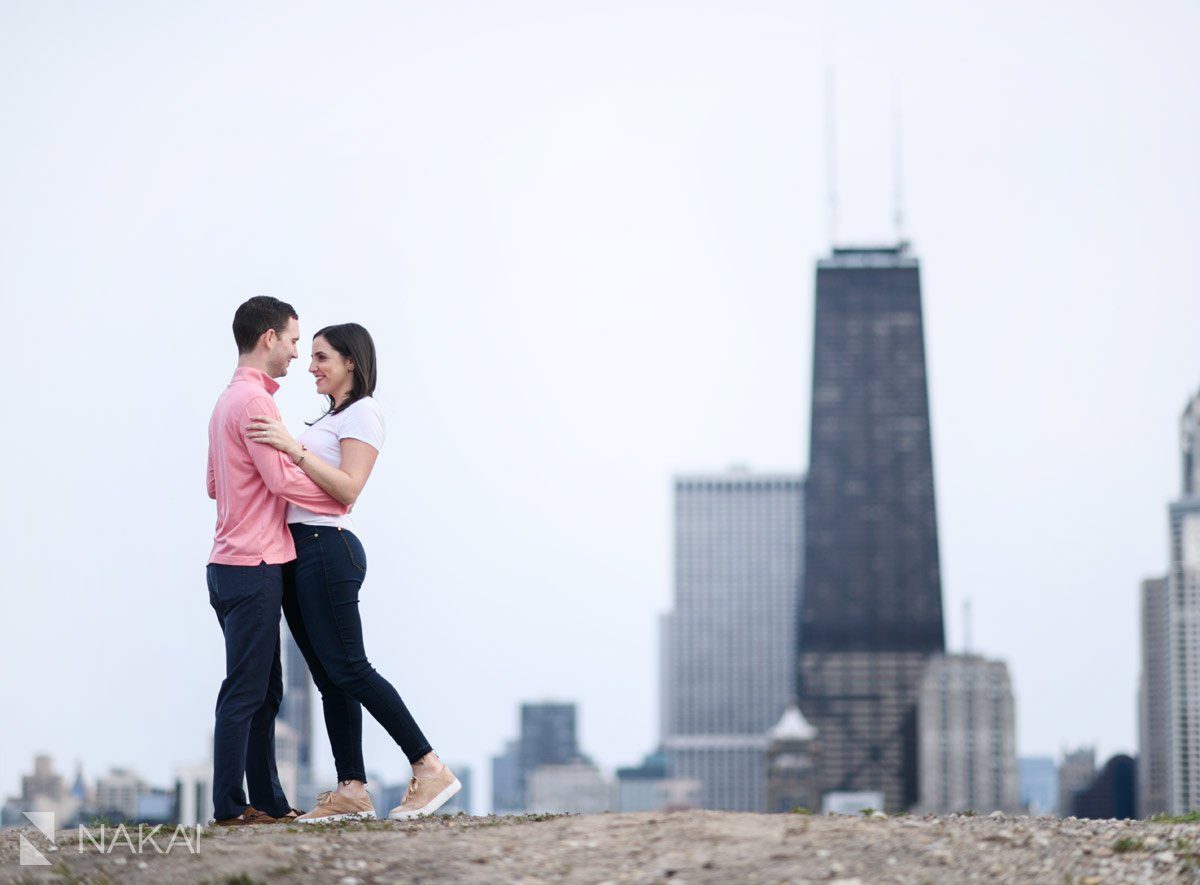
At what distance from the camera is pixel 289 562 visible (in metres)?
11.0

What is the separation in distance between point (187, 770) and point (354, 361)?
114051 millimetres

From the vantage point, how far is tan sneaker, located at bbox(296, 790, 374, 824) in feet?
36.2

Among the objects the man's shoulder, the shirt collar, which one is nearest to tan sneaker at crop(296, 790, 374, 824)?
the man's shoulder

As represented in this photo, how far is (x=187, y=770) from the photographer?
120500 mm

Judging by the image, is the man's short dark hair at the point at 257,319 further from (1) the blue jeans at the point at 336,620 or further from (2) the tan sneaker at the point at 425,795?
(2) the tan sneaker at the point at 425,795

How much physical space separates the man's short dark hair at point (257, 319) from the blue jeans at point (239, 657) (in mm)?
1313

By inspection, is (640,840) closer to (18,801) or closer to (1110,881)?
(1110,881)

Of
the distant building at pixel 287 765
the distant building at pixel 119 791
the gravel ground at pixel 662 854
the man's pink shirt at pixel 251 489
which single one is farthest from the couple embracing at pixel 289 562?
the distant building at pixel 119 791

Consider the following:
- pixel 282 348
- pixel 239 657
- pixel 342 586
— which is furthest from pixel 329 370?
pixel 239 657

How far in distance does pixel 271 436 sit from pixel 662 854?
3.24 m

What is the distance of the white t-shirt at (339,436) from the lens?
1091cm

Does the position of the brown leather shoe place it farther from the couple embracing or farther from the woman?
the woman

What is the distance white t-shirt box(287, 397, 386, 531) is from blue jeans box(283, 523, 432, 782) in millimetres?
59

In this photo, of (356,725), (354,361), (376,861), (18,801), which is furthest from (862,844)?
(18,801)
